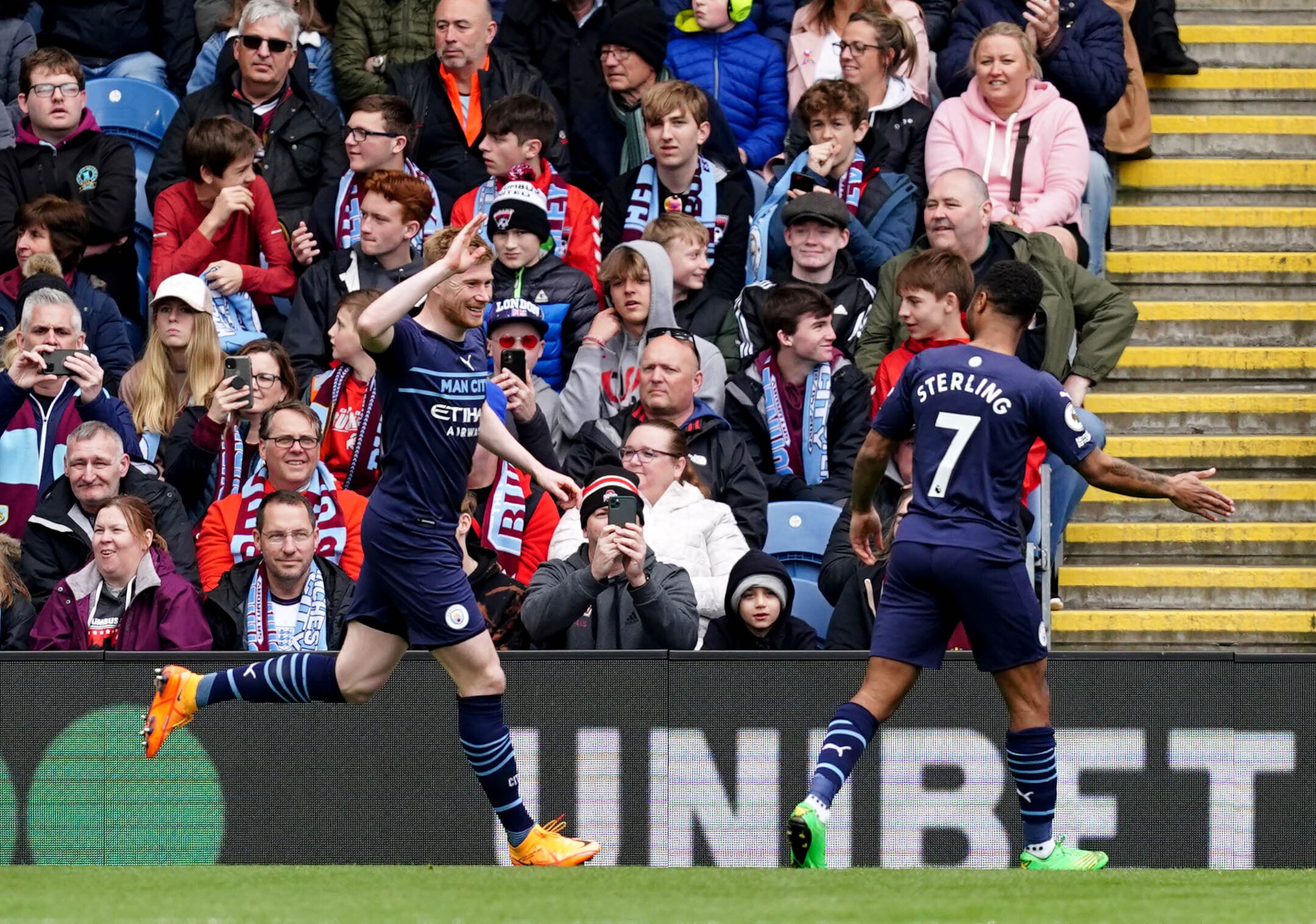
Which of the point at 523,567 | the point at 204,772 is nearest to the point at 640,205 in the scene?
the point at 523,567

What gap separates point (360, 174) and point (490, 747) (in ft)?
15.2

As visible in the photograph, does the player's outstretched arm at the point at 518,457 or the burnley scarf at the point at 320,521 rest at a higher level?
the player's outstretched arm at the point at 518,457

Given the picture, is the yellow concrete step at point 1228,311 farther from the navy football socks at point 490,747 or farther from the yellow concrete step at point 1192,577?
the navy football socks at point 490,747

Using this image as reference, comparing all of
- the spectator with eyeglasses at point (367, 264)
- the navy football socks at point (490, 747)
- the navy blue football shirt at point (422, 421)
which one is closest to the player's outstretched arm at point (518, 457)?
the navy blue football shirt at point (422, 421)

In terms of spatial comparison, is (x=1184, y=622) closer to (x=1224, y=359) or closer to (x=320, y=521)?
(x=1224, y=359)

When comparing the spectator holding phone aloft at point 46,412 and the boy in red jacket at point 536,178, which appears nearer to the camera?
the spectator holding phone aloft at point 46,412

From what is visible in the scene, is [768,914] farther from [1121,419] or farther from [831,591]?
[1121,419]

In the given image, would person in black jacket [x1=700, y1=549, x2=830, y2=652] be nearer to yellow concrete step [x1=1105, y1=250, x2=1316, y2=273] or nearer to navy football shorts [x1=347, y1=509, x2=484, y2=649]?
navy football shorts [x1=347, y1=509, x2=484, y2=649]

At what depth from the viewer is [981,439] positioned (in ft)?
22.7

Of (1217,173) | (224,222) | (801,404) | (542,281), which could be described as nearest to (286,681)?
(801,404)

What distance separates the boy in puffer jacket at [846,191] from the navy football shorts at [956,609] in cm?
381

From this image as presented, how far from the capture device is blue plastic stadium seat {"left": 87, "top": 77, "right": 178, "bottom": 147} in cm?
1175

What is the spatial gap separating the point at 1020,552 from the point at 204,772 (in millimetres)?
3330

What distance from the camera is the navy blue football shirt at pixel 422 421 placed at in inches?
271
